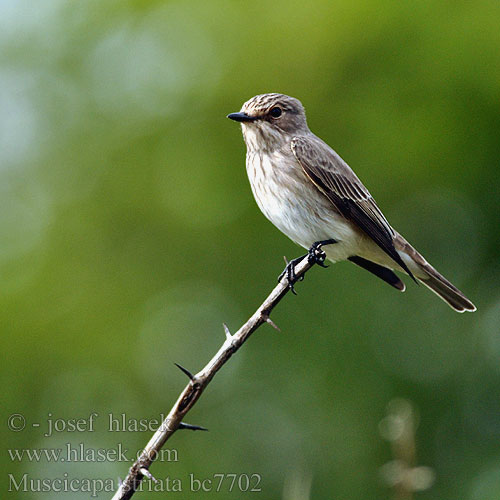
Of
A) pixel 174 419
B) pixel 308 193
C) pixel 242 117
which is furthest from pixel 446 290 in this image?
pixel 174 419

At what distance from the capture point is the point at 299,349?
8.09 m

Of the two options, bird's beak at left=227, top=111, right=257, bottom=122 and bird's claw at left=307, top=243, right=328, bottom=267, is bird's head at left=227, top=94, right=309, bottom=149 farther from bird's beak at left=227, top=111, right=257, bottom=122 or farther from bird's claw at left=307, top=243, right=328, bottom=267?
bird's claw at left=307, top=243, right=328, bottom=267

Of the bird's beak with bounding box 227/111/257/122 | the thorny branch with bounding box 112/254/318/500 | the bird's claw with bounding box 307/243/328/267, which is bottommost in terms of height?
the thorny branch with bounding box 112/254/318/500

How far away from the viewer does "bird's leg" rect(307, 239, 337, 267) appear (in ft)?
14.8

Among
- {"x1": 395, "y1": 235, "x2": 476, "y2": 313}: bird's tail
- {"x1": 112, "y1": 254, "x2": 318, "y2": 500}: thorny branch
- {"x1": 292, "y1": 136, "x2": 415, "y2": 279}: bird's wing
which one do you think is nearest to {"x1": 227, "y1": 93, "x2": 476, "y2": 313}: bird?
{"x1": 292, "y1": 136, "x2": 415, "y2": 279}: bird's wing

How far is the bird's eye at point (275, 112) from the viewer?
564 centimetres

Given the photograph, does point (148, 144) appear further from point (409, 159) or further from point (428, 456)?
point (428, 456)

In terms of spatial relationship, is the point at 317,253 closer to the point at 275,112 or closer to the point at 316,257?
the point at 316,257

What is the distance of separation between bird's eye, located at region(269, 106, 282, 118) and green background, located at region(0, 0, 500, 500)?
256 cm

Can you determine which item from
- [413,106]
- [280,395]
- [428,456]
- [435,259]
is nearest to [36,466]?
[280,395]

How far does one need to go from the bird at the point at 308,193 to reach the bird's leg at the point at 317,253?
2 cm

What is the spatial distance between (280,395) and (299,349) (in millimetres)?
679

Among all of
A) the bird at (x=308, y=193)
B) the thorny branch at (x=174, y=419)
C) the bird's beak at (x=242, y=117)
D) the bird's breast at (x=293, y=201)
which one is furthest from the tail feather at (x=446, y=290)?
the thorny branch at (x=174, y=419)

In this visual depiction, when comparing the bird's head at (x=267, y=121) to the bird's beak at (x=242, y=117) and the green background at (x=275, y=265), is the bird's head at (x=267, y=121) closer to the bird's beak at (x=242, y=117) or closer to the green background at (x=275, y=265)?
the bird's beak at (x=242, y=117)
